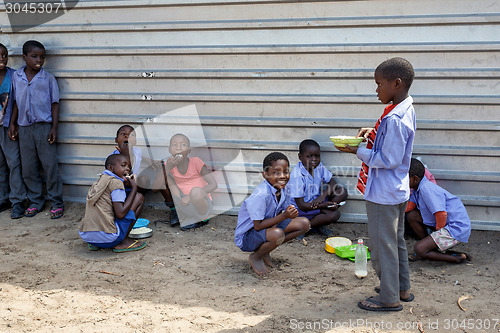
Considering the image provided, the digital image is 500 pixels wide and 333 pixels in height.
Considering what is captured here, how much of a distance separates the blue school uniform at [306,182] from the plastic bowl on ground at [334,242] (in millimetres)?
511

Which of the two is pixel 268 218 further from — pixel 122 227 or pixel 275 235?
pixel 122 227

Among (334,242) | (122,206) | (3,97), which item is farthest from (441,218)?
(3,97)

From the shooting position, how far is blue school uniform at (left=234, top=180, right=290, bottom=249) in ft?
12.5

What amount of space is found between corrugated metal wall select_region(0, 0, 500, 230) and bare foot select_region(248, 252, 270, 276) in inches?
52.2

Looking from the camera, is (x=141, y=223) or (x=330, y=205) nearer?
(x=330, y=205)

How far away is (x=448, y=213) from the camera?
4.18 meters

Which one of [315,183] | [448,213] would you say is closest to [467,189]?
[448,213]

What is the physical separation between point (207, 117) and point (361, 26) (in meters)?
1.79

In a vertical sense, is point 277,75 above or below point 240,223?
above

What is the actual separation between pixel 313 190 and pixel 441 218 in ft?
4.13

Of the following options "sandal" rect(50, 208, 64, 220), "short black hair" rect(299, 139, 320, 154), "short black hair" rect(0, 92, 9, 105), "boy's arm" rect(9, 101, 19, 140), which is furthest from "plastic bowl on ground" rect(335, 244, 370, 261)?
"short black hair" rect(0, 92, 9, 105)

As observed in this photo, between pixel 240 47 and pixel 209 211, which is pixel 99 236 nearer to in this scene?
pixel 209 211

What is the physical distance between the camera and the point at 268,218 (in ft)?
13.0

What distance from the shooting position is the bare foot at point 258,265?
13.1 ft
